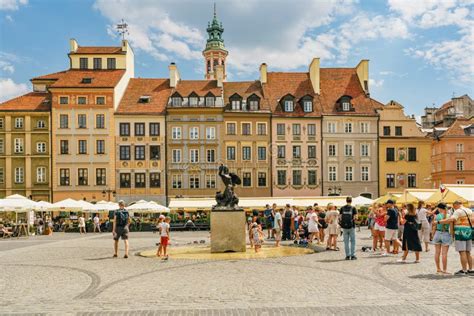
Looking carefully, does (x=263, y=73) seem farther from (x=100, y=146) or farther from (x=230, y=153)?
(x=100, y=146)

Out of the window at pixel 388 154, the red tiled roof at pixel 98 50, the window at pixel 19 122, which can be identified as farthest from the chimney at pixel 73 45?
the window at pixel 388 154

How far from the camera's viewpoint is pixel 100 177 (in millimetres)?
51625

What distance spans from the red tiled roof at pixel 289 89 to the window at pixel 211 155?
6.82 m

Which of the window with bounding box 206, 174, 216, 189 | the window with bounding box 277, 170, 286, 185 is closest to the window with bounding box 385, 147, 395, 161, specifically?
the window with bounding box 277, 170, 286, 185

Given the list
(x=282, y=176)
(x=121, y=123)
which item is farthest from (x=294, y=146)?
(x=121, y=123)

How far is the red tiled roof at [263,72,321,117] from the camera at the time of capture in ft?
175

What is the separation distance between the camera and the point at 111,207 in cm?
4006

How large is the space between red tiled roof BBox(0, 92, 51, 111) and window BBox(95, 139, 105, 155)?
18.1 ft

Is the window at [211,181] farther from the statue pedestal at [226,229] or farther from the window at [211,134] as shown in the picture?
the statue pedestal at [226,229]

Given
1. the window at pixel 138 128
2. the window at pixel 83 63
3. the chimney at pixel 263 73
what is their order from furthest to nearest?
1. the chimney at pixel 263 73
2. the window at pixel 83 63
3. the window at pixel 138 128

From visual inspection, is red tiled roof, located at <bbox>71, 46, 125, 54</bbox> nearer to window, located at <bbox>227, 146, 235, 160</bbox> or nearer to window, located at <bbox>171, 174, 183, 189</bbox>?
window, located at <bbox>171, 174, 183, 189</bbox>

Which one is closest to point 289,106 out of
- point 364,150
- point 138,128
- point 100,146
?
point 364,150

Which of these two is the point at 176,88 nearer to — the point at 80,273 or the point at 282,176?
the point at 282,176

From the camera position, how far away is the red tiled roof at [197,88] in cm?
5319
